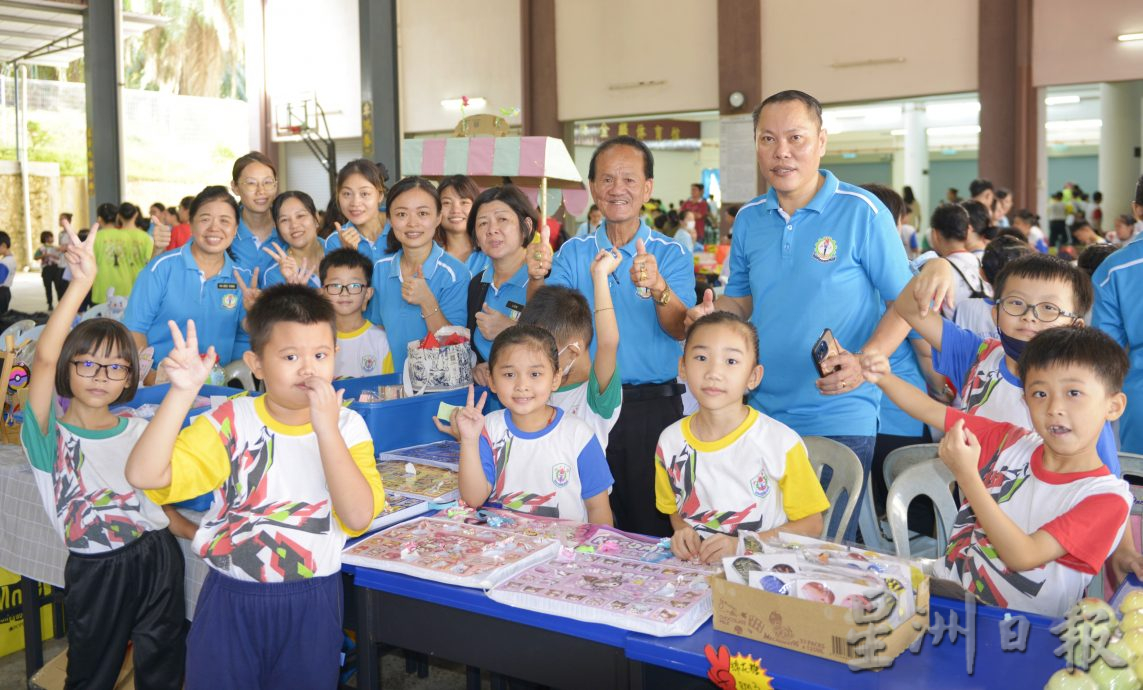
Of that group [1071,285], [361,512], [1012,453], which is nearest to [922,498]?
[1071,285]

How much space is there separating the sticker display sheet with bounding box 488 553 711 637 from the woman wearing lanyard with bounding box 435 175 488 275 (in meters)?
2.36

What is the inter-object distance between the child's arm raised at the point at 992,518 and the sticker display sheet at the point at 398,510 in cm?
135

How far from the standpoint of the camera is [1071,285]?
8.02 feet

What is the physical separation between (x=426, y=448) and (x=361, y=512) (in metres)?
1.19

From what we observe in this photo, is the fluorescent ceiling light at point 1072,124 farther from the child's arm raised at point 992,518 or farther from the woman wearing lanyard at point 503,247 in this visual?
the child's arm raised at point 992,518

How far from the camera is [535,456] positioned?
8.77ft

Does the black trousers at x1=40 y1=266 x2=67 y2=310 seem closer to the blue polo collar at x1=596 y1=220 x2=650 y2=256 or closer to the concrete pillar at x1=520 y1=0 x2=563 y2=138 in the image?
the concrete pillar at x1=520 y1=0 x2=563 y2=138

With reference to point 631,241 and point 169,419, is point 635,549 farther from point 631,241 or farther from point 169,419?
point 631,241

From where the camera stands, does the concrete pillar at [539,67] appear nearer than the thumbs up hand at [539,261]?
No

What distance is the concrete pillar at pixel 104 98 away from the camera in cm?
A: 1470

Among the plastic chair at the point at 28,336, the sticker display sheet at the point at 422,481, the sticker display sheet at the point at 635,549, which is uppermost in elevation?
the plastic chair at the point at 28,336

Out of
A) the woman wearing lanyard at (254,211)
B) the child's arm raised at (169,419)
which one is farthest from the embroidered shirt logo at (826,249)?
the woman wearing lanyard at (254,211)

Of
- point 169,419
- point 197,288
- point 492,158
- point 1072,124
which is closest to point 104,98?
point 197,288

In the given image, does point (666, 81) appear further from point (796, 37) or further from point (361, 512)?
point (361, 512)
